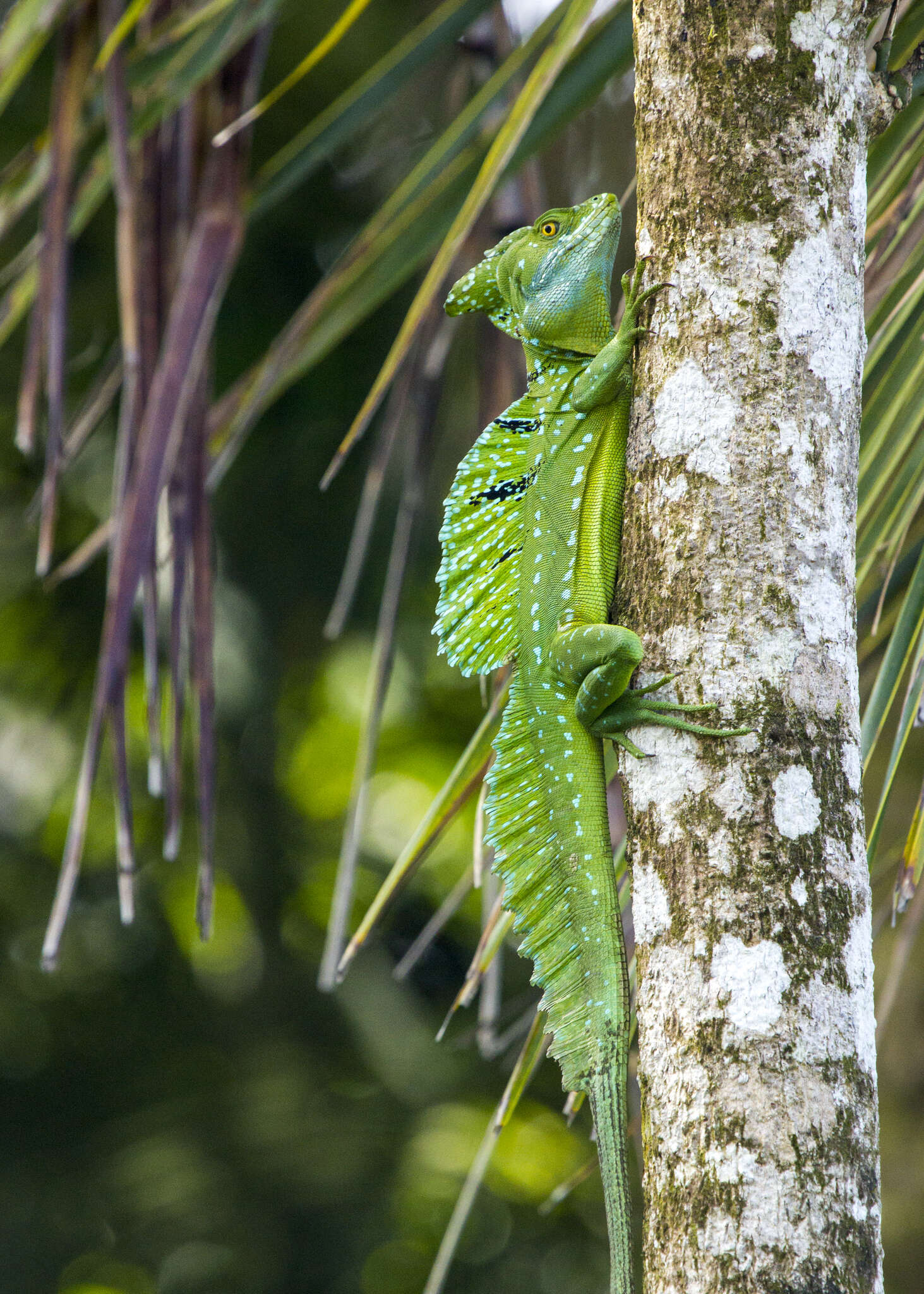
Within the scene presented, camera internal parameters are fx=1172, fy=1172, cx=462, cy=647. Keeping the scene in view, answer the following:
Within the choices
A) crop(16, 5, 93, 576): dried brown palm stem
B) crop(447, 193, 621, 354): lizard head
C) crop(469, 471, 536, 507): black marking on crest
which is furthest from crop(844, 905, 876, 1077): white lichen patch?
crop(16, 5, 93, 576): dried brown palm stem

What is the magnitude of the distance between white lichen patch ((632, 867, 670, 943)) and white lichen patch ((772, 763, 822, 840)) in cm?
16

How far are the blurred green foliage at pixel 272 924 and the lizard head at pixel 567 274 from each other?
282 cm

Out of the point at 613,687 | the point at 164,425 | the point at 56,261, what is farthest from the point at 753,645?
the point at 56,261

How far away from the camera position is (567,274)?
94.7 inches

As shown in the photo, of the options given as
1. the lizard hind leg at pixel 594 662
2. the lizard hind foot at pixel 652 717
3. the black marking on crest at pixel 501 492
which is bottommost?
the lizard hind foot at pixel 652 717

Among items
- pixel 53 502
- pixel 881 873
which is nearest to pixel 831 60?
pixel 53 502

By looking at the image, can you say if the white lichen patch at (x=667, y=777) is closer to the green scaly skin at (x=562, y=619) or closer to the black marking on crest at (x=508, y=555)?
the green scaly skin at (x=562, y=619)

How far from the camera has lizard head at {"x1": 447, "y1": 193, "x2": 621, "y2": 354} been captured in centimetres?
240

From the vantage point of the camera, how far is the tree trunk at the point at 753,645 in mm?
1226

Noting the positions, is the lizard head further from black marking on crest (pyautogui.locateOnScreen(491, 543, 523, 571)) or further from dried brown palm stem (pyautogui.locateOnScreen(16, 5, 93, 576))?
dried brown palm stem (pyautogui.locateOnScreen(16, 5, 93, 576))

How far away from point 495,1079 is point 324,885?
1.38 metres

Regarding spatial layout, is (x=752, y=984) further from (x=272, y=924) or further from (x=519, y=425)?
(x=272, y=924)

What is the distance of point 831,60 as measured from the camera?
152cm

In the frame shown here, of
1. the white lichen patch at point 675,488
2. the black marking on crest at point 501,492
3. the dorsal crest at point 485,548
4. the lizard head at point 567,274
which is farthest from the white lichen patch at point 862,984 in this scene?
the lizard head at point 567,274
